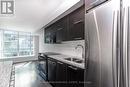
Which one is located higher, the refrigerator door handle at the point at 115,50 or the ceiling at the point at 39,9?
the ceiling at the point at 39,9

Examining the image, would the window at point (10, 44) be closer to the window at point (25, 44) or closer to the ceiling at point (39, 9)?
the window at point (25, 44)

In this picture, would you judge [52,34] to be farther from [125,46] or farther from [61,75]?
[125,46]

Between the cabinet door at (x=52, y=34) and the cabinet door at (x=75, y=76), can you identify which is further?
the cabinet door at (x=52, y=34)

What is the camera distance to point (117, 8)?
104 centimetres

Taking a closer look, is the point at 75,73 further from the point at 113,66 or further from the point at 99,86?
the point at 113,66

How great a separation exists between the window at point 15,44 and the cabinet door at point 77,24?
18.4 feet

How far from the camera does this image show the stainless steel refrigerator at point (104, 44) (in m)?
1.04

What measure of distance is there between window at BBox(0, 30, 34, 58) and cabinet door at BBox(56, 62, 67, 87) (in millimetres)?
5394

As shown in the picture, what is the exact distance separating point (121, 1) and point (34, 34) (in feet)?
25.8

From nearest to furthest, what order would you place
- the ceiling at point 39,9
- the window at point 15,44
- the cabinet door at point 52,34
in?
the ceiling at point 39,9 < the cabinet door at point 52,34 < the window at point 15,44

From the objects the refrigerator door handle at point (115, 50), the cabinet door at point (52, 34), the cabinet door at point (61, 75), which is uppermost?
the cabinet door at point (52, 34)

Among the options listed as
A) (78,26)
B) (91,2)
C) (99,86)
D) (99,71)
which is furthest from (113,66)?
(78,26)

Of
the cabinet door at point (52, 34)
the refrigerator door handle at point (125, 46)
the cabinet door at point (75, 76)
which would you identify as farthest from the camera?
the cabinet door at point (52, 34)

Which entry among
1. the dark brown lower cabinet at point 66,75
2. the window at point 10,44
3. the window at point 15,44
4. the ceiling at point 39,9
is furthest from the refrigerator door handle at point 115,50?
the window at point 10,44
